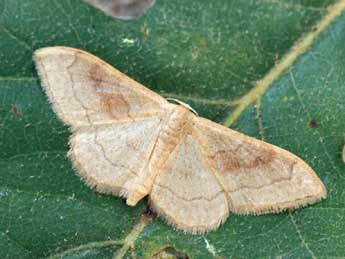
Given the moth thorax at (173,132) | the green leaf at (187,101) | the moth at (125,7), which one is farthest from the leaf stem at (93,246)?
the moth at (125,7)

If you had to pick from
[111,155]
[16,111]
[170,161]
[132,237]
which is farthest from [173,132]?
[16,111]

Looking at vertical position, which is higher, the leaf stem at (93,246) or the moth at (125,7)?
the moth at (125,7)

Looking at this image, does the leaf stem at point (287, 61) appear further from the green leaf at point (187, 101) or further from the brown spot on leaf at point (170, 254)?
the brown spot on leaf at point (170, 254)

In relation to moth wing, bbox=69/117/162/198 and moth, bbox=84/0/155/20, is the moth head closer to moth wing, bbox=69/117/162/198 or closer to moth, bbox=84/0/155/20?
moth wing, bbox=69/117/162/198

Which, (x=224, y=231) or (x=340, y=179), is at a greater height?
(x=340, y=179)

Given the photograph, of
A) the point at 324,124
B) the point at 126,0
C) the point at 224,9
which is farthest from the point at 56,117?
the point at 324,124

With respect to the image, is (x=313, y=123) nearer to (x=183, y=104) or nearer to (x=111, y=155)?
(x=183, y=104)

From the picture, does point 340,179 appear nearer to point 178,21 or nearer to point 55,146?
point 178,21
